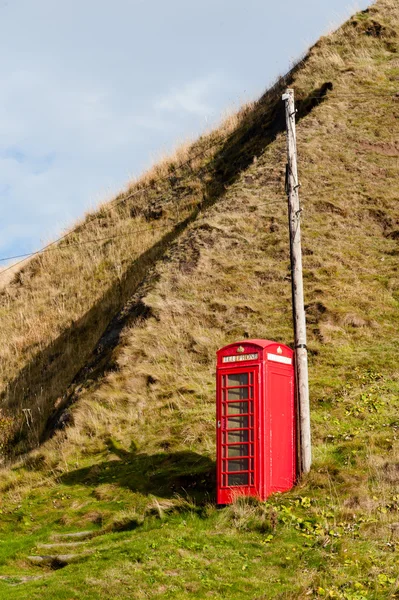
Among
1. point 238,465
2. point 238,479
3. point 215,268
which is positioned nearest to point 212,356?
point 215,268

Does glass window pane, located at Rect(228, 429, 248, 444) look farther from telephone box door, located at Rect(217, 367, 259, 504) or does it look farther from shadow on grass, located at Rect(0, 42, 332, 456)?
shadow on grass, located at Rect(0, 42, 332, 456)

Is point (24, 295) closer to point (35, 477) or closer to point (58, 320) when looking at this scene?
point (58, 320)

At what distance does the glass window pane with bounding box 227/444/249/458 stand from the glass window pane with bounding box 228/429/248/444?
0.32 ft

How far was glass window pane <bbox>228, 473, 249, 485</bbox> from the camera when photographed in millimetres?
13211

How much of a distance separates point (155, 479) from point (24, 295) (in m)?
21.3

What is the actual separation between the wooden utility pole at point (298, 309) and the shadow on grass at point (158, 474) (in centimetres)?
193

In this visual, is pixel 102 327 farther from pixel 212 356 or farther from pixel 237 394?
pixel 237 394

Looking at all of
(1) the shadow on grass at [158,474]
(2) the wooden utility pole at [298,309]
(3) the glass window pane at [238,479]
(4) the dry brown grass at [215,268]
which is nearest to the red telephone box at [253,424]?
(3) the glass window pane at [238,479]

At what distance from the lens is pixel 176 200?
118 feet

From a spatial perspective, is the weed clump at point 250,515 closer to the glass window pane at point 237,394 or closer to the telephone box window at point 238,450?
the telephone box window at point 238,450

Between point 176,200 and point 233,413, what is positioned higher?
point 176,200

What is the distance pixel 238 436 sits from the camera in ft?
44.3

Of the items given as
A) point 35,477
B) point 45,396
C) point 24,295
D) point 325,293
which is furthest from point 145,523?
point 24,295

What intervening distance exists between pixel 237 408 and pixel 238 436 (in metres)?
0.48
